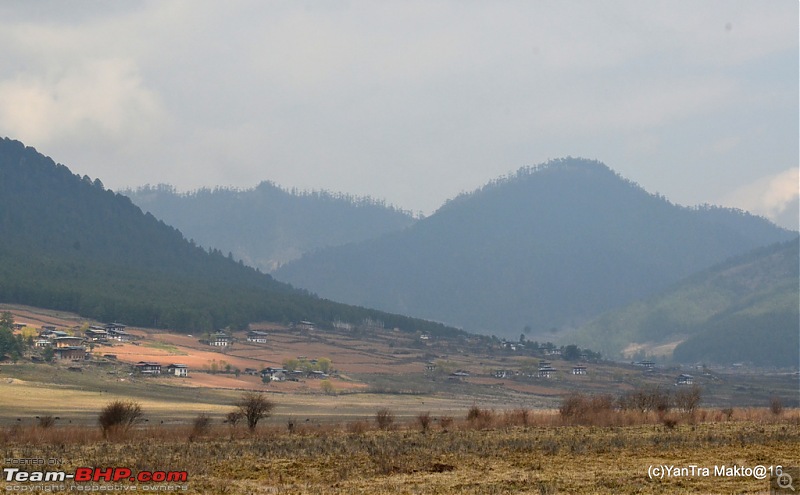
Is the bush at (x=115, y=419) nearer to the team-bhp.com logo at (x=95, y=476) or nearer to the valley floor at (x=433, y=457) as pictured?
the valley floor at (x=433, y=457)

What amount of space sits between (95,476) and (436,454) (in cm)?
1663

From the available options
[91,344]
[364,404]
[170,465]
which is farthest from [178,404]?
[170,465]

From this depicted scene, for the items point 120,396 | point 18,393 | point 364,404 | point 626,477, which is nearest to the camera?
point 626,477

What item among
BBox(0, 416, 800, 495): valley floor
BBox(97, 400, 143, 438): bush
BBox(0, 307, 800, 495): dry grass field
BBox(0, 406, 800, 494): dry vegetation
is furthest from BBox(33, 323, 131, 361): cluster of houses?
BBox(0, 416, 800, 495): valley floor

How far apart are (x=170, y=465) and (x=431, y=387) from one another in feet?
473

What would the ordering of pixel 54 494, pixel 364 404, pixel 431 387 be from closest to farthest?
pixel 54 494, pixel 364 404, pixel 431 387

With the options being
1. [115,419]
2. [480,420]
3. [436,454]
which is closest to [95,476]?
[436,454]

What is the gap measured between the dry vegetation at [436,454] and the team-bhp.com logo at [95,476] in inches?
38.6

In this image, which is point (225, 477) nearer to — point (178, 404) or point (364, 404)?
point (178, 404)

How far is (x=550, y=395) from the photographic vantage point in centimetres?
18738

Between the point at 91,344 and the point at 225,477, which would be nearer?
the point at 225,477

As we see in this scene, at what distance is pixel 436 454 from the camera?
48.9 meters

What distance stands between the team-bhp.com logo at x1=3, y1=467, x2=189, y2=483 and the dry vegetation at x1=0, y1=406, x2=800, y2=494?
98 centimetres

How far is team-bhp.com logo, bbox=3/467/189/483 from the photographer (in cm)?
3944
